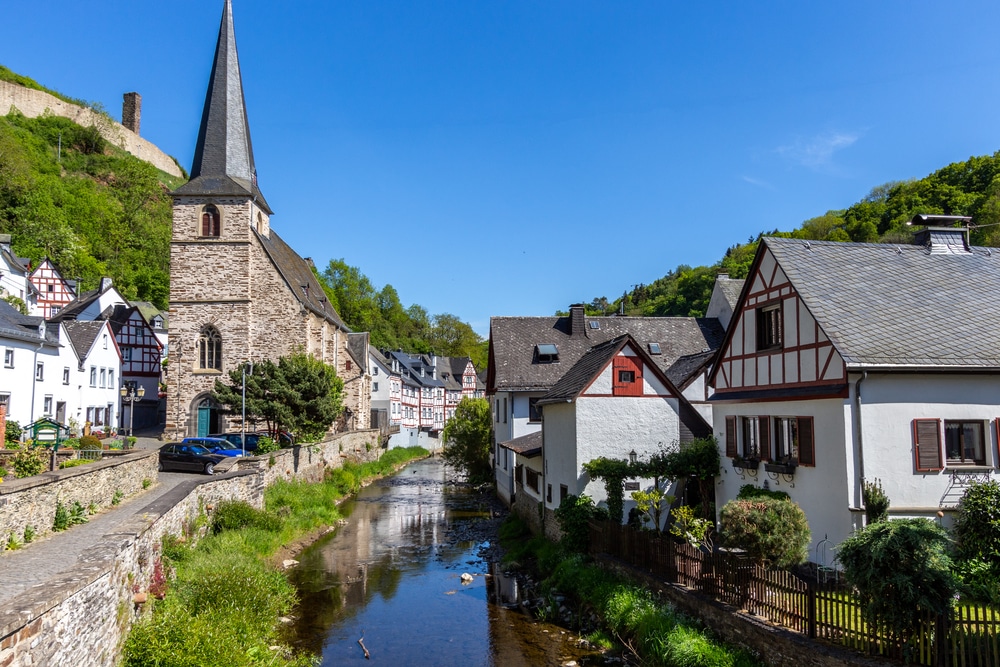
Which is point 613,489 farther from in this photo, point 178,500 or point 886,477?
point 178,500

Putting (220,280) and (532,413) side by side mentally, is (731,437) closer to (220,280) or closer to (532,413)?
(532,413)

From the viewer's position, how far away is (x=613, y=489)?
19344 mm

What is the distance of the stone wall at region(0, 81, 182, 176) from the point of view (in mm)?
99075

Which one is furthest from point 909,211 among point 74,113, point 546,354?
point 74,113

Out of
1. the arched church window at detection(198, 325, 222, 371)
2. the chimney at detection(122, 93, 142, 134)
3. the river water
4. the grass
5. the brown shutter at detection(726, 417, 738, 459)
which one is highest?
the chimney at detection(122, 93, 142, 134)

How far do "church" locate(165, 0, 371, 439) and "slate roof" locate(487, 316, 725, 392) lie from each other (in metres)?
13.6

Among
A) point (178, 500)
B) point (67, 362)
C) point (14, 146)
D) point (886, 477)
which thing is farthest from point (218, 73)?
point (14, 146)

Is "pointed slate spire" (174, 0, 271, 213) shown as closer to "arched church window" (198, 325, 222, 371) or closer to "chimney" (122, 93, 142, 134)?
"arched church window" (198, 325, 222, 371)

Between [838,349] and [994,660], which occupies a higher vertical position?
[838,349]

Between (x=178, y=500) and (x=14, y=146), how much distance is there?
7835 cm

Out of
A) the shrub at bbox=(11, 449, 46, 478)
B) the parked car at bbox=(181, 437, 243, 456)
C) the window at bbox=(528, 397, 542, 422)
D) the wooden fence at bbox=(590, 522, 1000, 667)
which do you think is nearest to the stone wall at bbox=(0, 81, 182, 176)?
the parked car at bbox=(181, 437, 243, 456)

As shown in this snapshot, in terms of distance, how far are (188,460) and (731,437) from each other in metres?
19.2

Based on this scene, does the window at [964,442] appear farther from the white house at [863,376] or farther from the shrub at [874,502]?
the shrub at [874,502]

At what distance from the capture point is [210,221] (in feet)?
137
